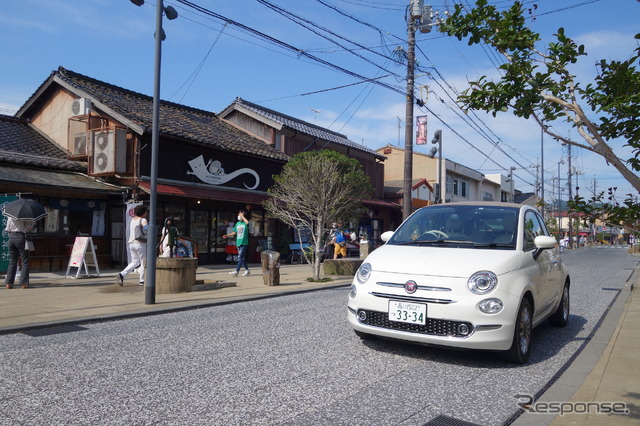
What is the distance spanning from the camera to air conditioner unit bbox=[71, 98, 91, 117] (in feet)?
53.0

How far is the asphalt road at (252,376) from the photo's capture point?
3521mm

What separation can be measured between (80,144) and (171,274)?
28.7 feet

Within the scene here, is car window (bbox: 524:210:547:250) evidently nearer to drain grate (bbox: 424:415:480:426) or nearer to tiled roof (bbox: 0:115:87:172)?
drain grate (bbox: 424:415:480:426)

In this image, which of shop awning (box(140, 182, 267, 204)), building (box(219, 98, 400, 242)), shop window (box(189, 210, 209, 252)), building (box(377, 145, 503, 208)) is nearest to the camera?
shop awning (box(140, 182, 267, 204))

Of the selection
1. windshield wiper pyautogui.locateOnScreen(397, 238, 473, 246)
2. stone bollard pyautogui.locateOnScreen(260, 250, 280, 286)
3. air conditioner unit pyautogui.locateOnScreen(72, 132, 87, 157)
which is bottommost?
stone bollard pyautogui.locateOnScreen(260, 250, 280, 286)

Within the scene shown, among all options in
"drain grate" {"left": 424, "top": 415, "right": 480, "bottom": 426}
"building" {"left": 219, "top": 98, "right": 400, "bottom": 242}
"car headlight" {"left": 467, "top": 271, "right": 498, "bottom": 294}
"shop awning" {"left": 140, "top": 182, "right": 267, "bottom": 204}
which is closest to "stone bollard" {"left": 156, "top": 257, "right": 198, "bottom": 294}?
"shop awning" {"left": 140, "top": 182, "right": 267, "bottom": 204}

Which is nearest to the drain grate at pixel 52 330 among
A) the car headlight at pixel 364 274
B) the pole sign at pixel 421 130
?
the car headlight at pixel 364 274

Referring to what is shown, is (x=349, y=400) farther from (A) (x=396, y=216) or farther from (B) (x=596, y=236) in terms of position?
(B) (x=596, y=236)

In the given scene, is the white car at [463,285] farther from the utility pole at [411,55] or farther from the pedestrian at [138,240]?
the utility pole at [411,55]

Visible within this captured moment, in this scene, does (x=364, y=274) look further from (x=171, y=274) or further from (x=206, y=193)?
(x=206, y=193)

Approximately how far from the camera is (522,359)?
4.91 meters

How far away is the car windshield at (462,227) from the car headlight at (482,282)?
0.72 metres

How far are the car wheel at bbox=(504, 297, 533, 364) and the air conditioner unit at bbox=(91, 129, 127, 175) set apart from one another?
13294mm

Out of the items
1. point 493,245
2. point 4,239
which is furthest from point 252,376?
point 4,239
